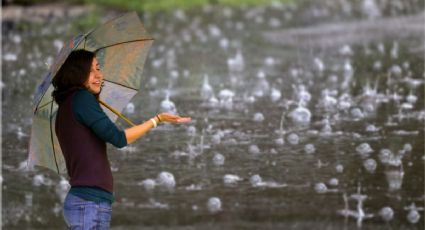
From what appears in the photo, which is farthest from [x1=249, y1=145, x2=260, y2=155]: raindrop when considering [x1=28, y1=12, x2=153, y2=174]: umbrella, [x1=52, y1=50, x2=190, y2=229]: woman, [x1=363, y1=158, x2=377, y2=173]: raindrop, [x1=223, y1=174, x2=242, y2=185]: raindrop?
[x1=52, y1=50, x2=190, y2=229]: woman

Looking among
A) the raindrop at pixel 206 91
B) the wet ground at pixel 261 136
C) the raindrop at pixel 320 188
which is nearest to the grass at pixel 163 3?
the wet ground at pixel 261 136

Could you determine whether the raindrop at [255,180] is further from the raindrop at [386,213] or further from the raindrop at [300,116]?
the raindrop at [300,116]

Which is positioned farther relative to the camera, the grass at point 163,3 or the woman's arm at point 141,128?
the grass at point 163,3

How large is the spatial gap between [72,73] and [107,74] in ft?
1.81

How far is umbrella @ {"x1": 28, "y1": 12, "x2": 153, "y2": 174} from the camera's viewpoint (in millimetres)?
3805

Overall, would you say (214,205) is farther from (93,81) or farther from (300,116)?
(300,116)

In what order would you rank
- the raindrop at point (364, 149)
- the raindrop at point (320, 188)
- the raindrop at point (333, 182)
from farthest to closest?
the raindrop at point (364, 149), the raindrop at point (333, 182), the raindrop at point (320, 188)

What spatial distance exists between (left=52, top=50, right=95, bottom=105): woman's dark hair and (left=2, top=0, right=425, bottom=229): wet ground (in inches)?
75.5

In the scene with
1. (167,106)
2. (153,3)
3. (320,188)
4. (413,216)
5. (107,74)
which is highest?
(153,3)

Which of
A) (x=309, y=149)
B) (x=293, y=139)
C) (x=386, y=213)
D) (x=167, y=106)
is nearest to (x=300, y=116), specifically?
(x=293, y=139)

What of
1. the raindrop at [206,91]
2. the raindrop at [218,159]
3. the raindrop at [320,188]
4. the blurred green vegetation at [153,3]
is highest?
the blurred green vegetation at [153,3]

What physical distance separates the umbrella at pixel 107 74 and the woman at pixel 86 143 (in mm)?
106

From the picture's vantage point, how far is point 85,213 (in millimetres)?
3557

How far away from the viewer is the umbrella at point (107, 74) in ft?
12.5
